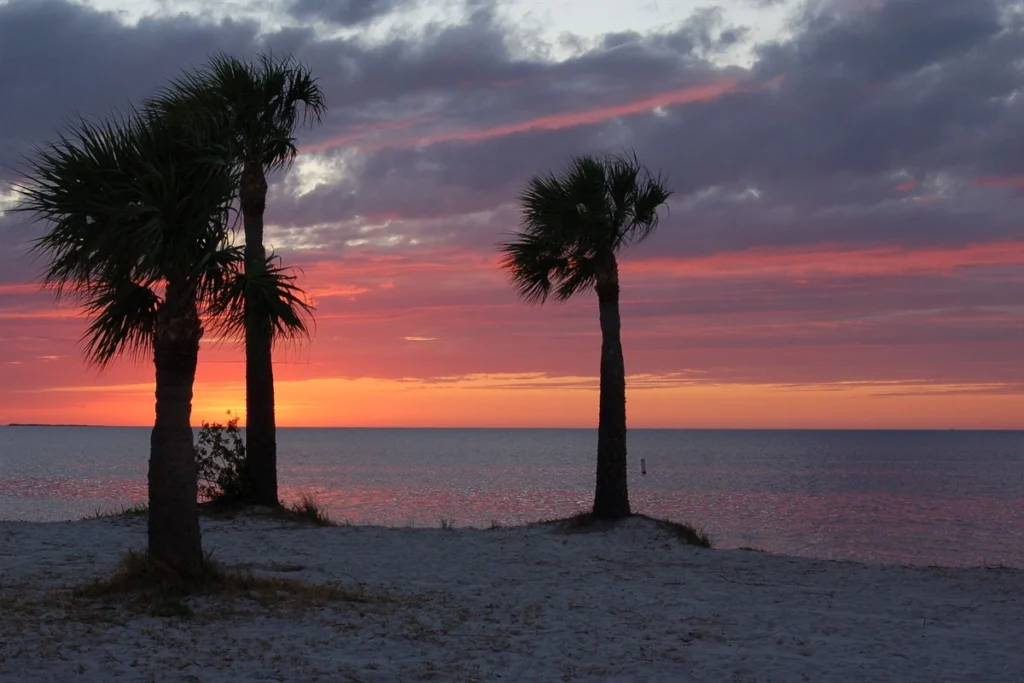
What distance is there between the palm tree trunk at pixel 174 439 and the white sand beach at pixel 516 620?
84 centimetres

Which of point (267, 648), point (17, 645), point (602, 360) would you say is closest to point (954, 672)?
point (267, 648)

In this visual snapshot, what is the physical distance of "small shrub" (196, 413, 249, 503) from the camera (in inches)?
862

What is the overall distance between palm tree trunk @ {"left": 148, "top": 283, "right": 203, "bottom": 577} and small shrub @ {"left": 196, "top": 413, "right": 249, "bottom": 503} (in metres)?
9.90

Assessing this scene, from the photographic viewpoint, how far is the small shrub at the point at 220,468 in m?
21.9

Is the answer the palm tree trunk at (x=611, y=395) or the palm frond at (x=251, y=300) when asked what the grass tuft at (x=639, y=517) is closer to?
the palm tree trunk at (x=611, y=395)

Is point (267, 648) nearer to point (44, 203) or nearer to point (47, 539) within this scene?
point (44, 203)

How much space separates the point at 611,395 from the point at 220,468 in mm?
9155

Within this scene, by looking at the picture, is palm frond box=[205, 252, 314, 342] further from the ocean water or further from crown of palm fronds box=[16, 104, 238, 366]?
the ocean water

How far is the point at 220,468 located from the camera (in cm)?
2206

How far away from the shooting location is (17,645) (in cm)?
Result: 973

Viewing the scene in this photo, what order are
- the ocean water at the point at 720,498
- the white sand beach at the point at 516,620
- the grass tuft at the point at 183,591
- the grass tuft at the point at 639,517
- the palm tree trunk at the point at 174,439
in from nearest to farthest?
the white sand beach at the point at 516,620
the grass tuft at the point at 183,591
the palm tree trunk at the point at 174,439
the grass tuft at the point at 639,517
the ocean water at the point at 720,498

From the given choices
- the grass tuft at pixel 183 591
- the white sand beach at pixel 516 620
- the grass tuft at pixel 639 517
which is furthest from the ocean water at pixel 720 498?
the grass tuft at pixel 183 591

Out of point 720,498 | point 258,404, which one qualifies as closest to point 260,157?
point 258,404

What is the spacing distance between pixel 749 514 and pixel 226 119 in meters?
42.0
